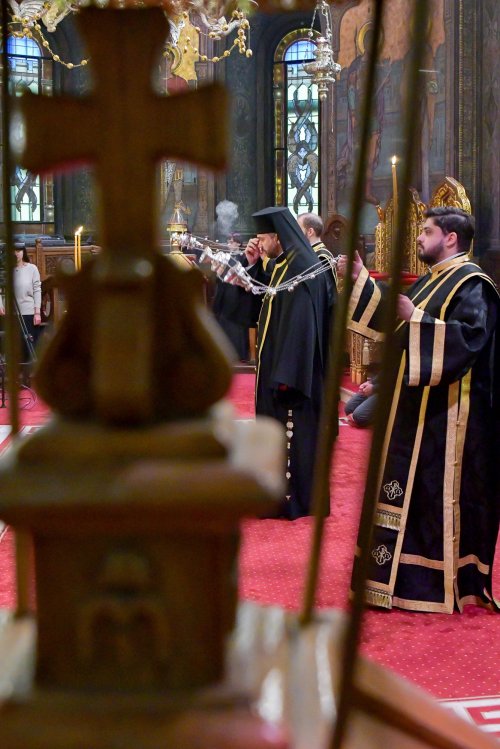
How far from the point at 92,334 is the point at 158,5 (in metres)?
0.22

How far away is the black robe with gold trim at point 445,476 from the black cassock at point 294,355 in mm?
1448

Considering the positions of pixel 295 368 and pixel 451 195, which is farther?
pixel 451 195

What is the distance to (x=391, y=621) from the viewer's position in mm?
3969

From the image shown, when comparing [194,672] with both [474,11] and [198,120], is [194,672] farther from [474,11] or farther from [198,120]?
[474,11]

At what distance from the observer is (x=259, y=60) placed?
1586cm

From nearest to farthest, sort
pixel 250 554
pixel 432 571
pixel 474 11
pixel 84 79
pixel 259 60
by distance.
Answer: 1. pixel 432 571
2. pixel 250 554
3. pixel 474 11
4. pixel 84 79
5. pixel 259 60

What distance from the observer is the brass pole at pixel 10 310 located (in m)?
0.68

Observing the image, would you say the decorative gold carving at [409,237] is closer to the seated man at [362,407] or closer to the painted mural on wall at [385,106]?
the painted mural on wall at [385,106]

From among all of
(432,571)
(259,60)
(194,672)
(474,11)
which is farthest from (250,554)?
(259,60)

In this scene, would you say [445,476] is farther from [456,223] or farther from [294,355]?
[294,355]

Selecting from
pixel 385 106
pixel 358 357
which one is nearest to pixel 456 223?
pixel 358 357

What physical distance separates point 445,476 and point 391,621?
2.07ft

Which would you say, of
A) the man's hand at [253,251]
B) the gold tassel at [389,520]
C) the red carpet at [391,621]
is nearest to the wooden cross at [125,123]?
the red carpet at [391,621]

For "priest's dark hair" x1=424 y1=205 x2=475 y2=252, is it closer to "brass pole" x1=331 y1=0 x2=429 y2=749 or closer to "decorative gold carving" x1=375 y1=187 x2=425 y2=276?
"brass pole" x1=331 y1=0 x2=429 y2=749
